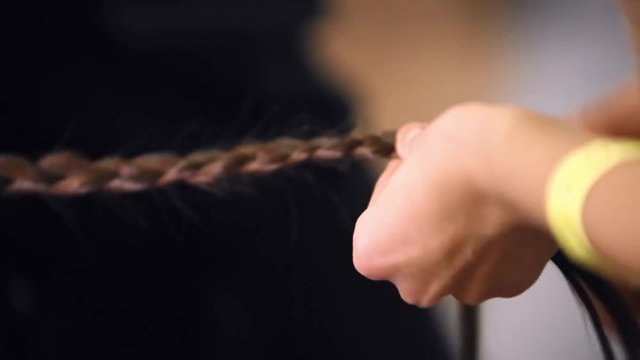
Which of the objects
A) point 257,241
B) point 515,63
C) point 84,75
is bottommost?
point 257,241

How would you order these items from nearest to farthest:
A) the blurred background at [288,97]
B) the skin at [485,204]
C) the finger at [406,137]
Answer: the skin at [485,204] → the finger at [406,137] → the blurred background at [288,97]

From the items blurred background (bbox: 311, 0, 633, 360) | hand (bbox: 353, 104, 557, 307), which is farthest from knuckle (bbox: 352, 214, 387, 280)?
blurred background (bbox: 311, 0, 633, 360)

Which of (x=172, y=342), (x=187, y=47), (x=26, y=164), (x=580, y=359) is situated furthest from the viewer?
(x=187, y=47)

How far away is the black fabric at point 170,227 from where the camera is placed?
69cm

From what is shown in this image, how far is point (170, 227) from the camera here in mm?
736

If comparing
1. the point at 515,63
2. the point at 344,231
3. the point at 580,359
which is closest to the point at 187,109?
the point at 344,231

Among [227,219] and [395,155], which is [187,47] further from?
[395,155]

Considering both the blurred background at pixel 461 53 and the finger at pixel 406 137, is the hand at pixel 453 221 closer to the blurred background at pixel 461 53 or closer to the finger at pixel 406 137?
the finger at pixel 406 137

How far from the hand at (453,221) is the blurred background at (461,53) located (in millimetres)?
285

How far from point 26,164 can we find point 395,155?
21 cm

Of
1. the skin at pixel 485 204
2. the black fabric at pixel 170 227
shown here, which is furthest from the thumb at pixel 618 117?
the black fabric at pixel 170 227

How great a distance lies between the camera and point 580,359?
0.54 meters

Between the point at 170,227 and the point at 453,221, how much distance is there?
0.43 m

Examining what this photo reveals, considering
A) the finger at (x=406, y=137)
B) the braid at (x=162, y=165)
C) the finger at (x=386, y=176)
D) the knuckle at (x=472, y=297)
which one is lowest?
the knuckle at (x=472, y=297)
